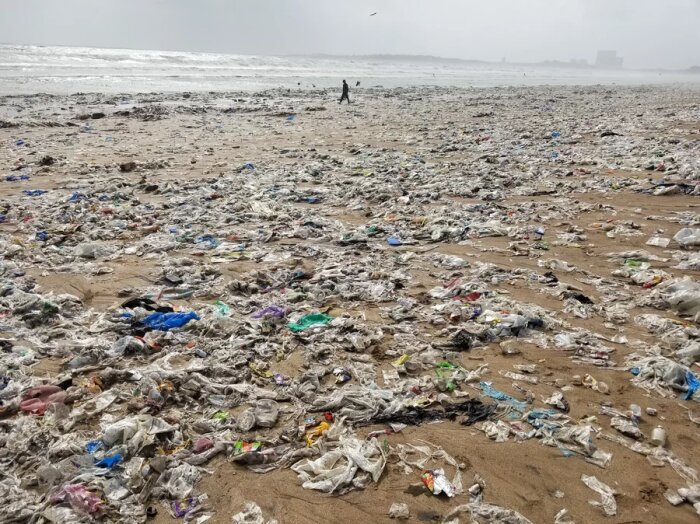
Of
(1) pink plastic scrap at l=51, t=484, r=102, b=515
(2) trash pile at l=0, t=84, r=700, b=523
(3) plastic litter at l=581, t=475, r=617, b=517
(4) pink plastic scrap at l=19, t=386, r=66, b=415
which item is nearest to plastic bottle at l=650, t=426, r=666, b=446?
(2) trash pile at l=0, t=84, r=700, b=523

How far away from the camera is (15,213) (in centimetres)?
763

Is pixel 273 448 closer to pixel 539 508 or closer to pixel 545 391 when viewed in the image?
pixel 539 508

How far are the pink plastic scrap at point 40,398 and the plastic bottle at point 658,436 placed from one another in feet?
13.7

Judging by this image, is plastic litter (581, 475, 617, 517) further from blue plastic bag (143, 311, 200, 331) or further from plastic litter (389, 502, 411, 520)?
blue plastic bag (143, 311, 200, 331)

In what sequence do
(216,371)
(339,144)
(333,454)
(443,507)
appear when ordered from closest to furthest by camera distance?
(443,507) → (333,454) → (216,371) → (339,144)

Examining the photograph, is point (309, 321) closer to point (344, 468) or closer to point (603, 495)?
point (344, 468)

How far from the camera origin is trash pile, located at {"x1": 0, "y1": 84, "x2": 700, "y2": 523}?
296 cm

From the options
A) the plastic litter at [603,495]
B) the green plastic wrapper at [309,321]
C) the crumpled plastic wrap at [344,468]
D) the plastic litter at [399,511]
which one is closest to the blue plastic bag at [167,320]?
the green plastic wrapper at [309,321]

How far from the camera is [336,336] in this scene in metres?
4.40

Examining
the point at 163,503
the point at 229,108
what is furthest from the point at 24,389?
the point at 229,108

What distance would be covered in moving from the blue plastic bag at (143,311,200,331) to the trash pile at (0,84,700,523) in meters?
0.04

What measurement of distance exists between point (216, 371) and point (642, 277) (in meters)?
4.66

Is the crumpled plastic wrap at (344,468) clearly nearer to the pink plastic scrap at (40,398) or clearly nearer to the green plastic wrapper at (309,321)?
the green plastic wrapper at (309,321)

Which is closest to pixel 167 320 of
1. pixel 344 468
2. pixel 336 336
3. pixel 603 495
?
pixel 336 336
